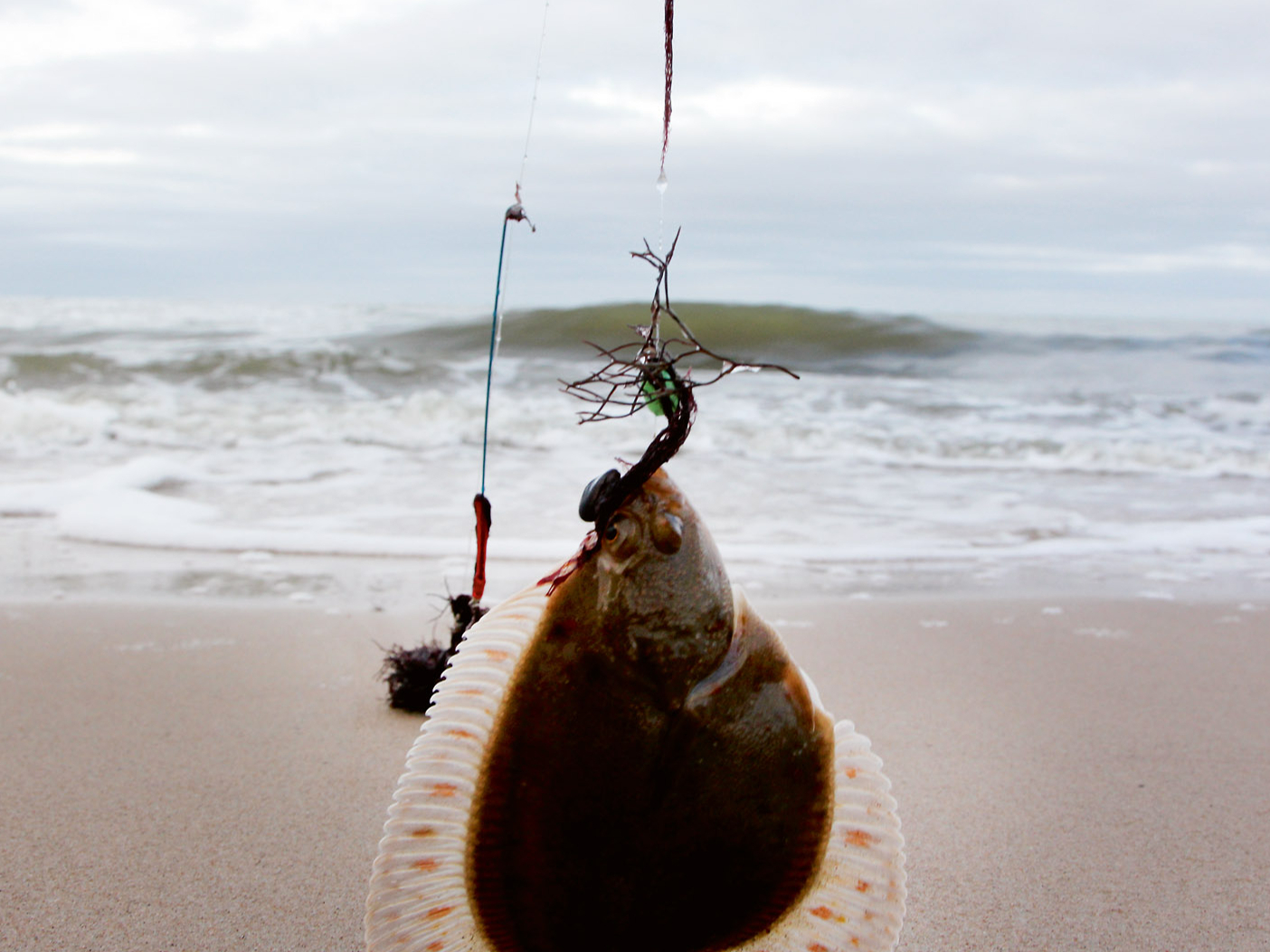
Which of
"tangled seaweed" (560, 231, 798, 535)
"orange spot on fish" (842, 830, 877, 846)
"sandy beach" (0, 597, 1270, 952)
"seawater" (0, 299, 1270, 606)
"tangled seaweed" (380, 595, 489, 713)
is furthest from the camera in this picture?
"seawater" (0, 299, 1270, 606)

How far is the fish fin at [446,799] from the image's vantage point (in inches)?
59.4

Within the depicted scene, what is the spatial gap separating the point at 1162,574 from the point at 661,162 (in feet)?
15.4

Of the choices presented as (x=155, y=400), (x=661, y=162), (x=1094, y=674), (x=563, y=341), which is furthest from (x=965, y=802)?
(x=563, y=341)

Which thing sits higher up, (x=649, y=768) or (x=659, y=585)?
(x=659, y=585)

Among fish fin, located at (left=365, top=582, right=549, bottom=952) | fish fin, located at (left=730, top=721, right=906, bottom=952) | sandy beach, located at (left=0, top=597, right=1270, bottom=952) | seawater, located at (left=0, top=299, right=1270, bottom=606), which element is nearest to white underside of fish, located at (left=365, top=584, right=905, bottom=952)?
fish fin, located at (left=365, top=582, right=549, bottom=952)

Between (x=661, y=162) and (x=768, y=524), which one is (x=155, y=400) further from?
(x=661, y=162)

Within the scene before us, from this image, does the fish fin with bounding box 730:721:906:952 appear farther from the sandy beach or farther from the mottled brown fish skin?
the sandy beach

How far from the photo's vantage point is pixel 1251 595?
16.4 ft

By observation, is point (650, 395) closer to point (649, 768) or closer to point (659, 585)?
point (659, 585)

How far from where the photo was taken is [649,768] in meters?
1.53

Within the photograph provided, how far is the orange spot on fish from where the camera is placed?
1.60 meters

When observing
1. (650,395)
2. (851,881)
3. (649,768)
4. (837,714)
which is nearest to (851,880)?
(851,881)

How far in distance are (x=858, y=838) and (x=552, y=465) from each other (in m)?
7.38

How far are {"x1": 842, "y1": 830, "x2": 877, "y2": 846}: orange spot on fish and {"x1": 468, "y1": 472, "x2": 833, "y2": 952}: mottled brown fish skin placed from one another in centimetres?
4
